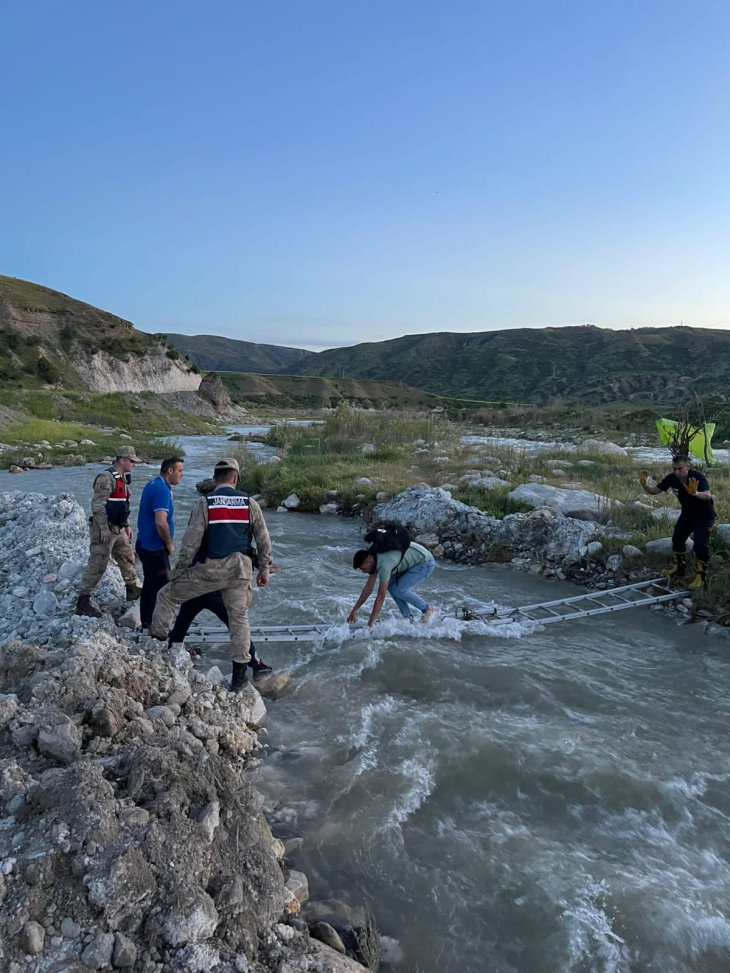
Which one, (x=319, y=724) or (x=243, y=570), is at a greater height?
(x=243, y=570)

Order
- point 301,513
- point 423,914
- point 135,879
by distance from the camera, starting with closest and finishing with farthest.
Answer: point 135,879 < point 423,914 < point 301,513

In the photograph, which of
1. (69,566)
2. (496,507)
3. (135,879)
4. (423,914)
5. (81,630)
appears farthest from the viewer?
(496,507)

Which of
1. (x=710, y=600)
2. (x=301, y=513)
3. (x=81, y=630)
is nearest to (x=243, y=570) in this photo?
(x=81, y=630)

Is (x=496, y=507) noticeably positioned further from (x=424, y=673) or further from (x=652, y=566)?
(x=424, y=673)

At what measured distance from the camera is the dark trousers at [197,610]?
5.19 metres

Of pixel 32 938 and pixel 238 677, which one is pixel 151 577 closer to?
pixel 238 677

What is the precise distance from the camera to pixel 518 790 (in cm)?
427

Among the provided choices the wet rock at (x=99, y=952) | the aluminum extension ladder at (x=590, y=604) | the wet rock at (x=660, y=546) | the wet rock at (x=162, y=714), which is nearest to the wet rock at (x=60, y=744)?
the wet rock at (x=162, y=714)

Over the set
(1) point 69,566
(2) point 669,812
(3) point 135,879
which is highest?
(1) point 69,566

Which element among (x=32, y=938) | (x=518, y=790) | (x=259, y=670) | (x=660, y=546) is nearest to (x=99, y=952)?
(x=32, y=938)

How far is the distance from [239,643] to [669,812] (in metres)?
3.43

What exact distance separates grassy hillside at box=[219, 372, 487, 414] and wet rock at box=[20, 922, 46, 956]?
265ft

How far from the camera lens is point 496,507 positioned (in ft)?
37.2

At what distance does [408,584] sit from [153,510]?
2.82 m
